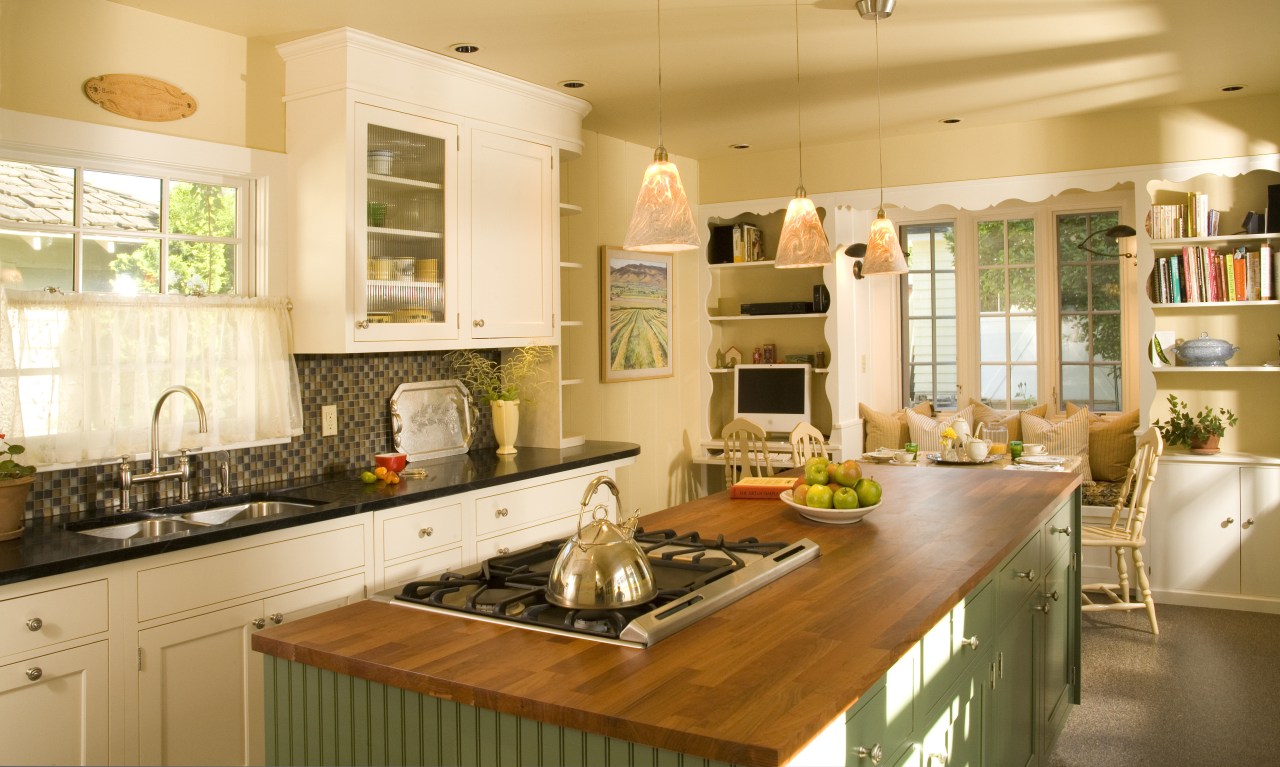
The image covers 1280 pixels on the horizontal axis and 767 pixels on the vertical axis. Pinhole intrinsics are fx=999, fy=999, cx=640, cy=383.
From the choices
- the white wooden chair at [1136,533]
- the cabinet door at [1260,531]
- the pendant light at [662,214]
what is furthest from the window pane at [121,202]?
the cabinet door at [1260,531]

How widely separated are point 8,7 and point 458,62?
1620 millimetres

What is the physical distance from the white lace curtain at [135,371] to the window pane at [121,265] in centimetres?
9

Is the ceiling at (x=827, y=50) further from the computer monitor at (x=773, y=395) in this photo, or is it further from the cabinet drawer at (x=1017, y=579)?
the cabinet drawer at (x=1017, y=579)

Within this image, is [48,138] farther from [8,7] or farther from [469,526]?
[469,526]

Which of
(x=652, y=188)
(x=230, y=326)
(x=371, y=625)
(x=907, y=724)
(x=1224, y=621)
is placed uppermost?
(x=652, y=188)

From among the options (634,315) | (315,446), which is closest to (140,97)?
(315,446)

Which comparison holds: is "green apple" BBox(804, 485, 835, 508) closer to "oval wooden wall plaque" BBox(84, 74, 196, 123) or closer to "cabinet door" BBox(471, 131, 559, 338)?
"cabinet door" BBox(471, 131, 559, 338)

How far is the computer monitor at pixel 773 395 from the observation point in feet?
20.6

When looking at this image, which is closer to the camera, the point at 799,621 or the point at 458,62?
the point at 799,621

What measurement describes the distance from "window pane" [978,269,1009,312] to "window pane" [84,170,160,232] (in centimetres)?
558

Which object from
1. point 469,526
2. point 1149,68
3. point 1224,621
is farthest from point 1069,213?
point 469,526

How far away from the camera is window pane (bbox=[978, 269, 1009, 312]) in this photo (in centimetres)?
716

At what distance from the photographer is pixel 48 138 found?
314 cm

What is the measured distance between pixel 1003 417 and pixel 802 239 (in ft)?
13.8
